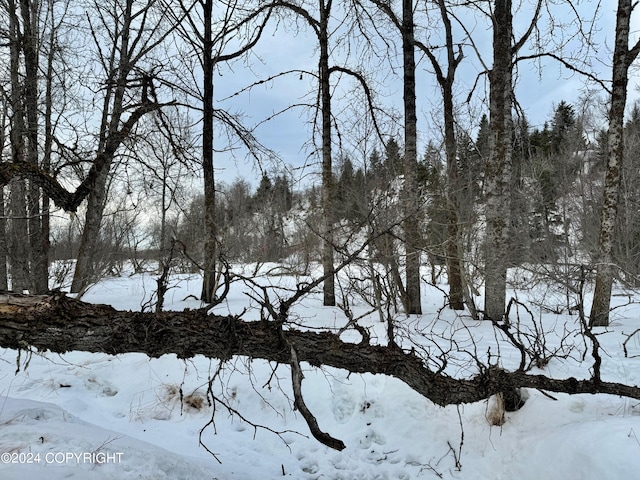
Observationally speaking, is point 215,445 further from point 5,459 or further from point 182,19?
point 182,19

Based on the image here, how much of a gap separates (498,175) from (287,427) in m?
5.43

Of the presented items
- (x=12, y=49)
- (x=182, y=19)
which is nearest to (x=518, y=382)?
(x=182, y=19)

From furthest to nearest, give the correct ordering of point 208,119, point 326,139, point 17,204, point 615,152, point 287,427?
point 326,139 → point 208,119 → point 17,204 → point 615,152 → point 287,427

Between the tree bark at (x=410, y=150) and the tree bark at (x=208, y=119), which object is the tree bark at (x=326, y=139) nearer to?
the tree bark at (x=410, y=150)

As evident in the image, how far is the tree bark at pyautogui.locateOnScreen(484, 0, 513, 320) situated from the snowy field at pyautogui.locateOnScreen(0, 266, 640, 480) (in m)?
1.41

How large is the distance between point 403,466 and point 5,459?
325 cm

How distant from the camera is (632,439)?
2795mm

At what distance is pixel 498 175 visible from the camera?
21.7 feet

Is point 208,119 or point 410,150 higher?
point 208,119

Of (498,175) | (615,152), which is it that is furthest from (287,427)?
(615,152)

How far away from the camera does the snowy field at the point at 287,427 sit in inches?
109

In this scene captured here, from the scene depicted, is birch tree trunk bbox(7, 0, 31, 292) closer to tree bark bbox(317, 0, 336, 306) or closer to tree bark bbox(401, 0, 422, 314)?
tree bark bbox(317, 0, 336, 306)

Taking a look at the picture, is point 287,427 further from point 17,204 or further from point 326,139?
point 17,204

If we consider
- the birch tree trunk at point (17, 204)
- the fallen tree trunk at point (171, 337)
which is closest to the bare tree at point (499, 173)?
the fallen tree trunk at point (171, 337)
